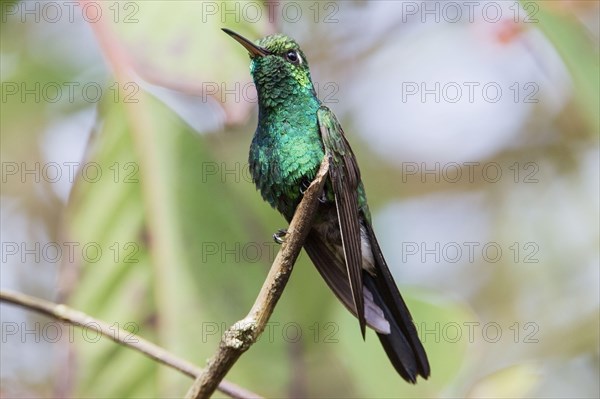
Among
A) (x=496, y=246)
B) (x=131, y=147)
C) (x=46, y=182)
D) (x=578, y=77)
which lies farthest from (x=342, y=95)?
(x=578, y=77)

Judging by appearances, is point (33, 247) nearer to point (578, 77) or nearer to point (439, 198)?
point (439, 198)

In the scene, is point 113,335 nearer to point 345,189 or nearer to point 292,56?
point 345,189

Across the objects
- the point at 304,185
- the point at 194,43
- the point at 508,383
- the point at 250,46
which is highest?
the point at 250,46

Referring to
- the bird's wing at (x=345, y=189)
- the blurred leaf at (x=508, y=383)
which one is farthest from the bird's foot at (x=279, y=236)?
the blurred leaf at (x=508, y=383)

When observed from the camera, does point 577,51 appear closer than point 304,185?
Yes

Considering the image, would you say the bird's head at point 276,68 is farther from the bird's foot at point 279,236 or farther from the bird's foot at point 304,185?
the bird's foot at point 279,236

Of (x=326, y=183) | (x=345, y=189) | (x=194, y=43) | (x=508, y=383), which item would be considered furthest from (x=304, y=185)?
(x=508, y=383)
